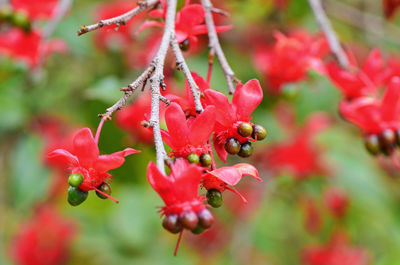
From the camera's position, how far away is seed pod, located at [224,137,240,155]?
897 mm

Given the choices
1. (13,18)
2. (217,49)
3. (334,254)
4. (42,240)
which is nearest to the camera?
(217,49)

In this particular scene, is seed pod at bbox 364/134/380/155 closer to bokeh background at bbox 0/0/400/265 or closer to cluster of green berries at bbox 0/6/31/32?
bokeh background at bbox 0/0/400/265

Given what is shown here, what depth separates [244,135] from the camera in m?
0.89

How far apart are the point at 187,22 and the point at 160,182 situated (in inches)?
18.9

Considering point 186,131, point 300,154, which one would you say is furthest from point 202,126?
point 300,154

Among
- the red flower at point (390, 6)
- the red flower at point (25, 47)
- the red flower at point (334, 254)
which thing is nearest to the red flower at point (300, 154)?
the red flower at point (334, 254)

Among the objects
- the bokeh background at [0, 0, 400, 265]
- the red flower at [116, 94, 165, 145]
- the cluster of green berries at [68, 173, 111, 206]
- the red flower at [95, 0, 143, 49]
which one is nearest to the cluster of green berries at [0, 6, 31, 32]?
the bokeh background at [0, 0, 400, 265]

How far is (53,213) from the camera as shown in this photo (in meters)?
2.83

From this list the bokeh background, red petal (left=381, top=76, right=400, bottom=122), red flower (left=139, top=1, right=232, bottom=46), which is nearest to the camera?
red flower (left=139, top=1, right=232, bottom=46)

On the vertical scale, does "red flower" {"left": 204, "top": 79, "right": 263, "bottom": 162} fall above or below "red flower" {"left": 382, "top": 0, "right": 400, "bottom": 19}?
above

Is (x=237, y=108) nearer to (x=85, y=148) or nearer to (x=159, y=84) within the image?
(x=159, y=84)

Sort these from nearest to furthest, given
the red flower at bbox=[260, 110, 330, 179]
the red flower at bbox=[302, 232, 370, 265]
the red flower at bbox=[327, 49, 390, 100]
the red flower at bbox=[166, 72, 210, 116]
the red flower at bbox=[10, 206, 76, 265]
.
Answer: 1. the red flower at bbox=[166, 72, 210, 116]
2. the red flower at bbox=[327, 49, 390, 100]
3. the red flower at bbox=[260, 110, 330, 179]
4. the red flower at bbox=[302, 232, 370, 265]
5. the red flower at bbox=[10, 206, 76, 265]

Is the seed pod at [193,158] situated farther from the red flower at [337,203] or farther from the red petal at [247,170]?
the red flower at [337,203]

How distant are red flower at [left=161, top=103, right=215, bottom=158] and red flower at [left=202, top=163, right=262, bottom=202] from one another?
0.06m
